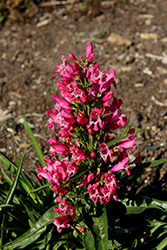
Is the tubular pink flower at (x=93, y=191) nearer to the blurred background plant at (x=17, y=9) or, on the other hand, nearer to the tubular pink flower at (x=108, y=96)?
the tubular pink flower at (x=108, y=96)

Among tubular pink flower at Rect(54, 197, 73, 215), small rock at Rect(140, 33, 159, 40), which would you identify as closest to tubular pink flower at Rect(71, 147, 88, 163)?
tubular pink flower at Rect(54, 197, 73, 215)

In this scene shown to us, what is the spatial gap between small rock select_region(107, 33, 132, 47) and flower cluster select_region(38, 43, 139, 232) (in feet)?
13.0

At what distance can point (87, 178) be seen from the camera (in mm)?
2104

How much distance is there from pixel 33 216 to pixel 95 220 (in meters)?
0.58

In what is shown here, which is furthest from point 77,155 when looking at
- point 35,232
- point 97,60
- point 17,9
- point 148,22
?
point 17,9

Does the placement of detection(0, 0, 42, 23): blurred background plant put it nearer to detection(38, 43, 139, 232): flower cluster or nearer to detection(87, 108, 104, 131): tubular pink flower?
detection(38, 43, 139, 232): flower cluster

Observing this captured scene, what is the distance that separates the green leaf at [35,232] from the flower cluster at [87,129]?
0.12m

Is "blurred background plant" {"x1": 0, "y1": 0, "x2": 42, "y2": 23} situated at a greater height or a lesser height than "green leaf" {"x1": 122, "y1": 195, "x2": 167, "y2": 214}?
greater

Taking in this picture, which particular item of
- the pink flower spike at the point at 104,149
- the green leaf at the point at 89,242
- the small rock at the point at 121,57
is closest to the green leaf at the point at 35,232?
the green leaf at the point at 89,242

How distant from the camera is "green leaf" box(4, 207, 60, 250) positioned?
7.43 feet

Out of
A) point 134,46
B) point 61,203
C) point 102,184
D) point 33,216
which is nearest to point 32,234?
point 33,216

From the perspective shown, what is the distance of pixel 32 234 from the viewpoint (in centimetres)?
235

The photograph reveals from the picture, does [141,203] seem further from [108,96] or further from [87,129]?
[108,96]

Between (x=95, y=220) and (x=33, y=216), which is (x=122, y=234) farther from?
(x=33, y=216)
